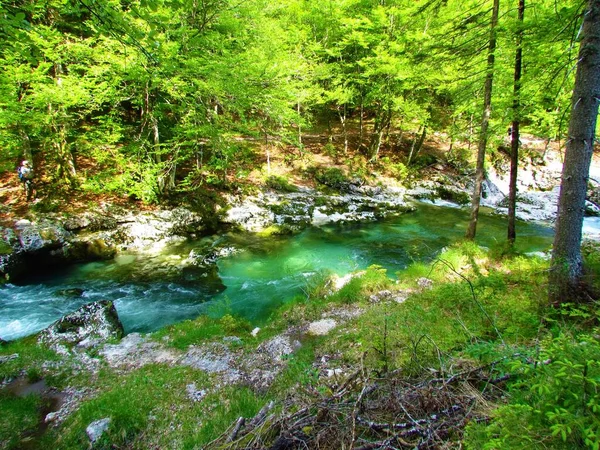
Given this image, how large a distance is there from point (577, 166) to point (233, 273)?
9.84 metres

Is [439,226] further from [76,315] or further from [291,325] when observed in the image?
[76,315]

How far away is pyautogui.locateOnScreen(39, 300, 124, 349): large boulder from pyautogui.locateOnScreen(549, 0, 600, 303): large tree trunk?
363 inches

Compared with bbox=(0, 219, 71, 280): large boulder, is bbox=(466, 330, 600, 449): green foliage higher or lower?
higher

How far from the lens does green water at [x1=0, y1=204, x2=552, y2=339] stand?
894 centimetres

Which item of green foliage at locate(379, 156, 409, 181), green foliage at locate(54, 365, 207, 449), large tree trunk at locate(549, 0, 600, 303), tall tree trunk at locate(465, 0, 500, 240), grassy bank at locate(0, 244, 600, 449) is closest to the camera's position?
grassy bank at locate(0, 244, 600, 449)

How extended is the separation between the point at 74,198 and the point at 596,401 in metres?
16.8

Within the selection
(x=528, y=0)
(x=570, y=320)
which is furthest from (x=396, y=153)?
(x=570, y=320)

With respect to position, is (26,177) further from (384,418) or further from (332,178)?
(384,418)

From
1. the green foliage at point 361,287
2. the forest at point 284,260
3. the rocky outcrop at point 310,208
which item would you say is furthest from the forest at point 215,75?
the green foliage at point 361,287

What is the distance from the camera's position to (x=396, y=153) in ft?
82.3

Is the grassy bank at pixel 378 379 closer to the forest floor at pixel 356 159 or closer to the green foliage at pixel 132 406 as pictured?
the green foliage at pixel 132 406

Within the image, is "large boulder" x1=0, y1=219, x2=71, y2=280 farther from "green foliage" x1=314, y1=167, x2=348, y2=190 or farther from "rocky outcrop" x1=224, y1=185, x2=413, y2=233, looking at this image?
"green foliage" x1=314, y1=167, x2=348, y2=190

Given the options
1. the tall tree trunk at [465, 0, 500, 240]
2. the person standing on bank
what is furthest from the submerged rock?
the tall tree trunk at [465, 0, 500, 240]

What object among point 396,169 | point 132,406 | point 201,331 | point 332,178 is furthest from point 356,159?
point 132,406
